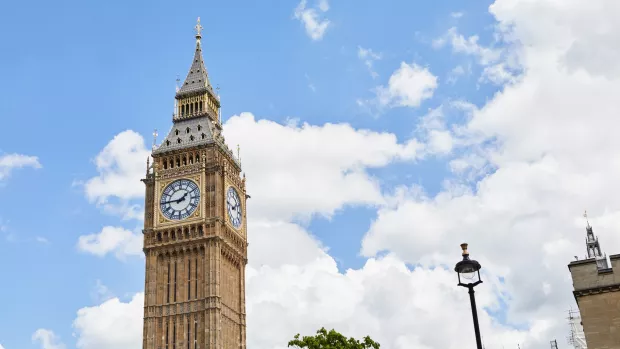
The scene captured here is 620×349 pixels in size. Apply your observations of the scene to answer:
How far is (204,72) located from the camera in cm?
10800

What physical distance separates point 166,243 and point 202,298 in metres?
8.09

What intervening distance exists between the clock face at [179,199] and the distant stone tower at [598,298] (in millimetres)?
58470

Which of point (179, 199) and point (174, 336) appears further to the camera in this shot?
point (179, 199)

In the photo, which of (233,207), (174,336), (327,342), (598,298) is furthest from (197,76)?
(598,298)

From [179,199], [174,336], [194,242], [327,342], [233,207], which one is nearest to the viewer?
[327,342]

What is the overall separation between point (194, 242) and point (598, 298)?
57.8 meters

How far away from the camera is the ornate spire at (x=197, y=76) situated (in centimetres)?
10606

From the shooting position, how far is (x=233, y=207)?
100m

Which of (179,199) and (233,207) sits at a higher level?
(233,207)

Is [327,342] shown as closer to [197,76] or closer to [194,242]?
[194,242]

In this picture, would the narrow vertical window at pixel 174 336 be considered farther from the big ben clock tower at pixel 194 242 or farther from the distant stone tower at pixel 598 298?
the distant stone tower at pixel 598 298

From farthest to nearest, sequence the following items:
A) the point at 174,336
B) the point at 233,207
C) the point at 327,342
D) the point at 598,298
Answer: the point at 233,207 < the point at 174,336 < the point at 327,342 < the point at 598,298

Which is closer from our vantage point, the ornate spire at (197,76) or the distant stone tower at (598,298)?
the distant stone tower at (598,298)

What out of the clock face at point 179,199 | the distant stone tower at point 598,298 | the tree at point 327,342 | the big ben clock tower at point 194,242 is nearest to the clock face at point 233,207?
the big ben clock tower at point 194,242
